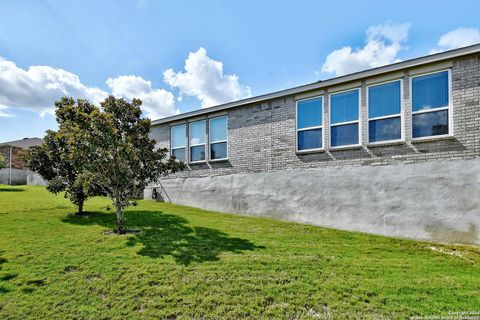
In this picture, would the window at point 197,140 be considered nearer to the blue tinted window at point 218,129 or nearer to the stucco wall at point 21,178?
the blue tinted window at point 218,129

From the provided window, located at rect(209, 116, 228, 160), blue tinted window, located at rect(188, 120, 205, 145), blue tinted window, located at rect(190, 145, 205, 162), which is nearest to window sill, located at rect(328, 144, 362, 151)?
window, located at rect(209, 116, 228, 160)

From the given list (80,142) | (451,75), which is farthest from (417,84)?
(80,142)

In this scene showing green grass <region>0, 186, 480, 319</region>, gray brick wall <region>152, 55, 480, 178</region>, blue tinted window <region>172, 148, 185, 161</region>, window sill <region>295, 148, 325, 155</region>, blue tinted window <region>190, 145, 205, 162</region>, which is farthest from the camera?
blue tinted window <region>172, 148, 185, 161</region>

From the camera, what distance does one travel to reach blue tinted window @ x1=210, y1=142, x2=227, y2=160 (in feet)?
37.7

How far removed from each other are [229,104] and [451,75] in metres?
7.20

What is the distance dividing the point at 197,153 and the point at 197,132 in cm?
96

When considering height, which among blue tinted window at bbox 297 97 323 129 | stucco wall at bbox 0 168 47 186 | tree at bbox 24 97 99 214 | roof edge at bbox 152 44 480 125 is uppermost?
roof edge at bbox 152 44 480 125

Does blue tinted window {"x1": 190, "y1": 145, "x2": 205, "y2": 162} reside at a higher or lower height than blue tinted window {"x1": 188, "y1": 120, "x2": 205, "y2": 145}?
lower

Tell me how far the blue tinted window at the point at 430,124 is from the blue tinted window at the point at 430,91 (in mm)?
200

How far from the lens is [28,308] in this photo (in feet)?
12.4

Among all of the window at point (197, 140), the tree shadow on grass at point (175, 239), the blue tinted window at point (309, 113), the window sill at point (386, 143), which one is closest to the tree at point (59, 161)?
the tree shadow on grass at point (175, 239)

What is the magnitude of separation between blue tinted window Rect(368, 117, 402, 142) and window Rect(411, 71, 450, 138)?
400 millimetres

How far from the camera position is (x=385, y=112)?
321 inches

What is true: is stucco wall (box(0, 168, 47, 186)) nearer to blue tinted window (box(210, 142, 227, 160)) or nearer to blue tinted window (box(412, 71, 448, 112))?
blue tinted window (box(210, 142, 227, 160))
